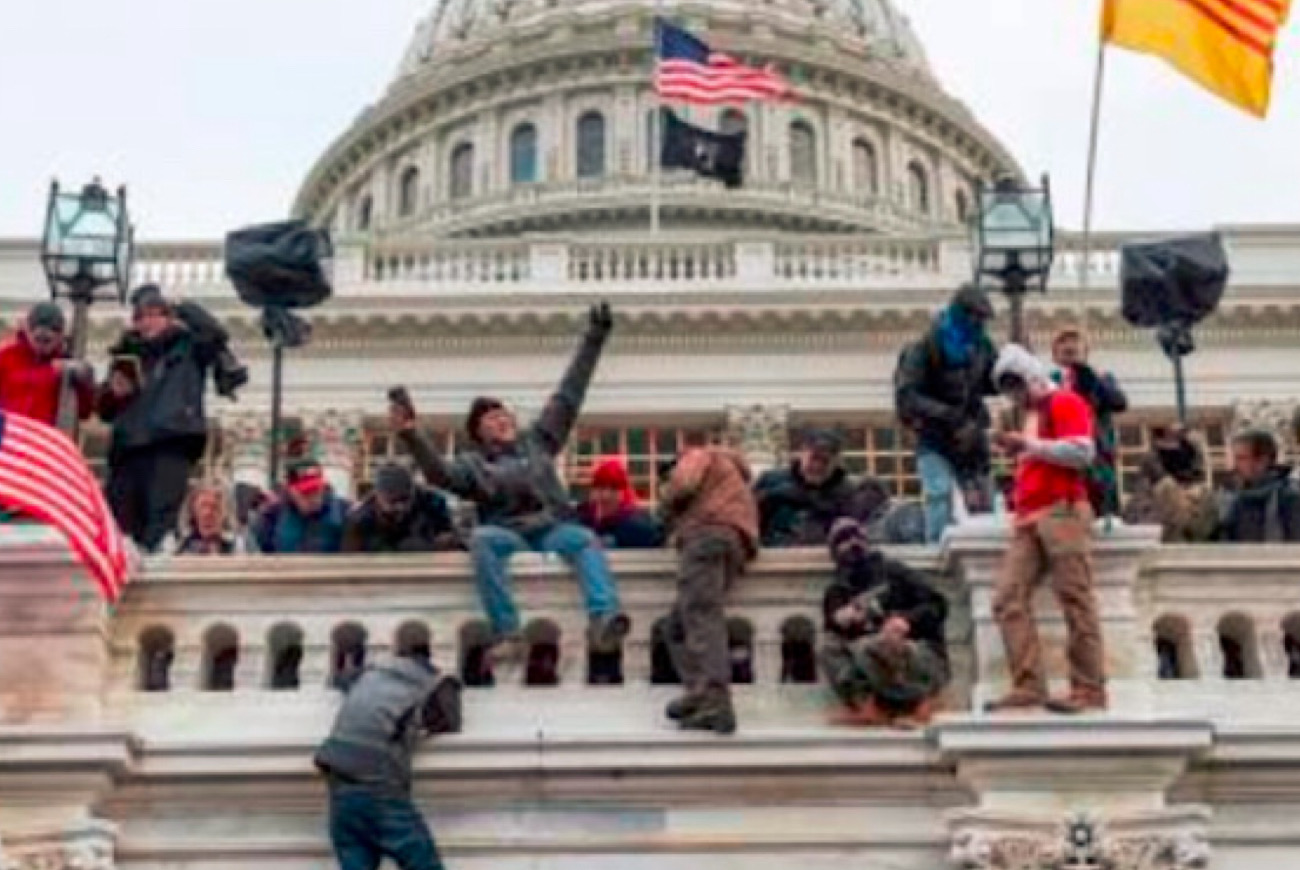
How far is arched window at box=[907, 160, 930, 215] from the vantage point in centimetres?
8825

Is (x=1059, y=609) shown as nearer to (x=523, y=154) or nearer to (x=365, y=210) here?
(x=523, y=154)

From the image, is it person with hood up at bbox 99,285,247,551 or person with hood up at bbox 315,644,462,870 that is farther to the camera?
person with hood up at bbox 99,285,247,551

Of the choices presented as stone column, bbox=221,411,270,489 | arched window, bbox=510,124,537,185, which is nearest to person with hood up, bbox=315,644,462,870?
stone column, bbox=221,411,270,489

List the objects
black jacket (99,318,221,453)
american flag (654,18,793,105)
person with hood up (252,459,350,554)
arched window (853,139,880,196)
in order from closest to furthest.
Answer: black jacket (99,318,221,453) < person with hood up (252,459,350,554) < american flag (654,18,793,105) < arched window (853,139,880,196)

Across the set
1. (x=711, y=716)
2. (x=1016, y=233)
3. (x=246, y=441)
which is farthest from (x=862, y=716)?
(x=246, y=441)

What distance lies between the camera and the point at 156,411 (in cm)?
1385

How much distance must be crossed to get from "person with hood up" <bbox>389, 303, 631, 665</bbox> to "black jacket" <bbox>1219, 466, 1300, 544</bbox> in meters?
3.83

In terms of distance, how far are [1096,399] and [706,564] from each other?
297cm

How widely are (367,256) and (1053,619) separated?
40853mm

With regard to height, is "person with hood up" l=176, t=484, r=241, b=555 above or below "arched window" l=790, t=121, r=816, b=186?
below

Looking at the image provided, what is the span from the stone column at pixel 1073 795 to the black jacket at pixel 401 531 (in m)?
3.25

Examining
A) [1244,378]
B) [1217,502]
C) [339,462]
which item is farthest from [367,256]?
[1217,502]

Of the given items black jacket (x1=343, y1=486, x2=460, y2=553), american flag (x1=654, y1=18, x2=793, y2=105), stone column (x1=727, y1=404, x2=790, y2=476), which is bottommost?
black jacket (x1=343, y1=486, x2=460, y2=553)

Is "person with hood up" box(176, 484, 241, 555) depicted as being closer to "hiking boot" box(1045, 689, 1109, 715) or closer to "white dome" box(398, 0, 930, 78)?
"hiking boot" box(1045, 689, 1109, 715)
